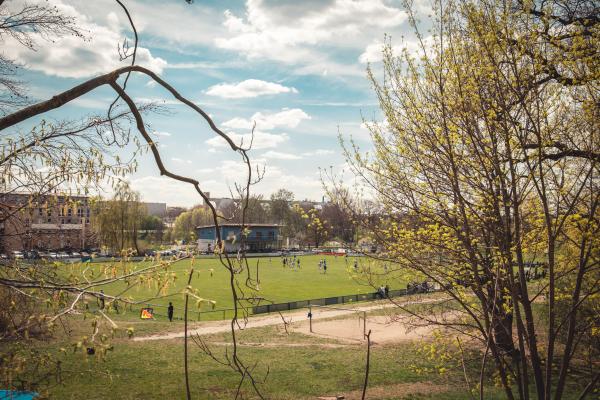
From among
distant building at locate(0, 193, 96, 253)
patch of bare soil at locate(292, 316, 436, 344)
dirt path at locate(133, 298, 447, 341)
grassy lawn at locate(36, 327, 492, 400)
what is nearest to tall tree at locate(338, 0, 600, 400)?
distant building at locate(0, 193, 96, 253)

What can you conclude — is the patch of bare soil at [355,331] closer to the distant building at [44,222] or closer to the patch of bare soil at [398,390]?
the patch of bare soil at [398,390]

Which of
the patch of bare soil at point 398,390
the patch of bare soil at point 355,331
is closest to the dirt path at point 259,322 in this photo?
the patch of bare soil at point 355,331

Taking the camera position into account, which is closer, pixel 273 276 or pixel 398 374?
pixel 398 374

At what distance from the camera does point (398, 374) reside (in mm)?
18297

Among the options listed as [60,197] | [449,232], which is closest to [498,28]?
[449,232]

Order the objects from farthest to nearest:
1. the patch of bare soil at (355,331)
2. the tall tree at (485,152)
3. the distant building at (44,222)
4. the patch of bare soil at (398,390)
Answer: the patch of bare soil at (355,331) → the patch of bare soil at (398,390) → the tall tree at (485,152) → the distant building at (44,222)

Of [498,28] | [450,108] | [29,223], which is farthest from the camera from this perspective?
[450,108]

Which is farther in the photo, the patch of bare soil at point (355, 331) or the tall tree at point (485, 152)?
the patch of bare soil at point (355, 331)

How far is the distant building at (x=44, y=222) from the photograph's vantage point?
14.0 feet

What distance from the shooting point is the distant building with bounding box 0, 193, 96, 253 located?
4.27m

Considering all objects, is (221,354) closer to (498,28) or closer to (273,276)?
(498,28)

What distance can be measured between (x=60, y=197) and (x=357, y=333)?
24.4 meters

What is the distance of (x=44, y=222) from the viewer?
212 inches

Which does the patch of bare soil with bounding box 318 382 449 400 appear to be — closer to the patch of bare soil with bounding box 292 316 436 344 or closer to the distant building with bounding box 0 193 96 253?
the patch of bare soil with bounding box 292 316 436 344
